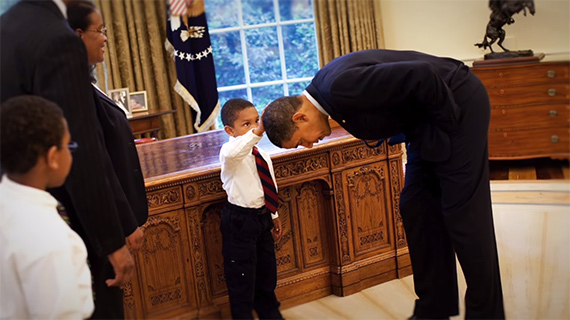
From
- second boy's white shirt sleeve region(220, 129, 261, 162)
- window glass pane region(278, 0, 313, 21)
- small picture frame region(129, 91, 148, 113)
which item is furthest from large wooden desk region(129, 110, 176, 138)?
second boy's white shirt sleeve region(220, 129, 261, 162)

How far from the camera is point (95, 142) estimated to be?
142cm

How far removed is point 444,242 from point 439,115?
2.05 ft

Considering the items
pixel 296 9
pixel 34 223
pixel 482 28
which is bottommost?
pixel 34 223

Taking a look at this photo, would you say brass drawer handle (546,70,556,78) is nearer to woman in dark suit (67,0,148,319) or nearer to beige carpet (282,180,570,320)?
beige carpet (282,180,570,320)

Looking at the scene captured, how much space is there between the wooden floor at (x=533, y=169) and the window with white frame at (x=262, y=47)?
9.51 feet

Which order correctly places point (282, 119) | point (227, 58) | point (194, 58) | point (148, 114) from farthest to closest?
point (227, 58)
point (194, 58)
point (148, 114)
point (282, 119)

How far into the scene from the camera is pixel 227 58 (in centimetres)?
586

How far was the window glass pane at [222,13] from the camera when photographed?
571 cm

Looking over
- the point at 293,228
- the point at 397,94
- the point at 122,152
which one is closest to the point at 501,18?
the point at 397,94

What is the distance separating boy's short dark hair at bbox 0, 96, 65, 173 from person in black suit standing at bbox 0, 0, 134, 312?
0.42ft

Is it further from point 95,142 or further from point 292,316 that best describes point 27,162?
point 292,316

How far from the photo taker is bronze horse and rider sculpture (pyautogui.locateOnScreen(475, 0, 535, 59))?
160 centimetres

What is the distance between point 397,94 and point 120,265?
2.96 feet

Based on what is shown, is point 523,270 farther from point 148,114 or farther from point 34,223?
point 148,114
